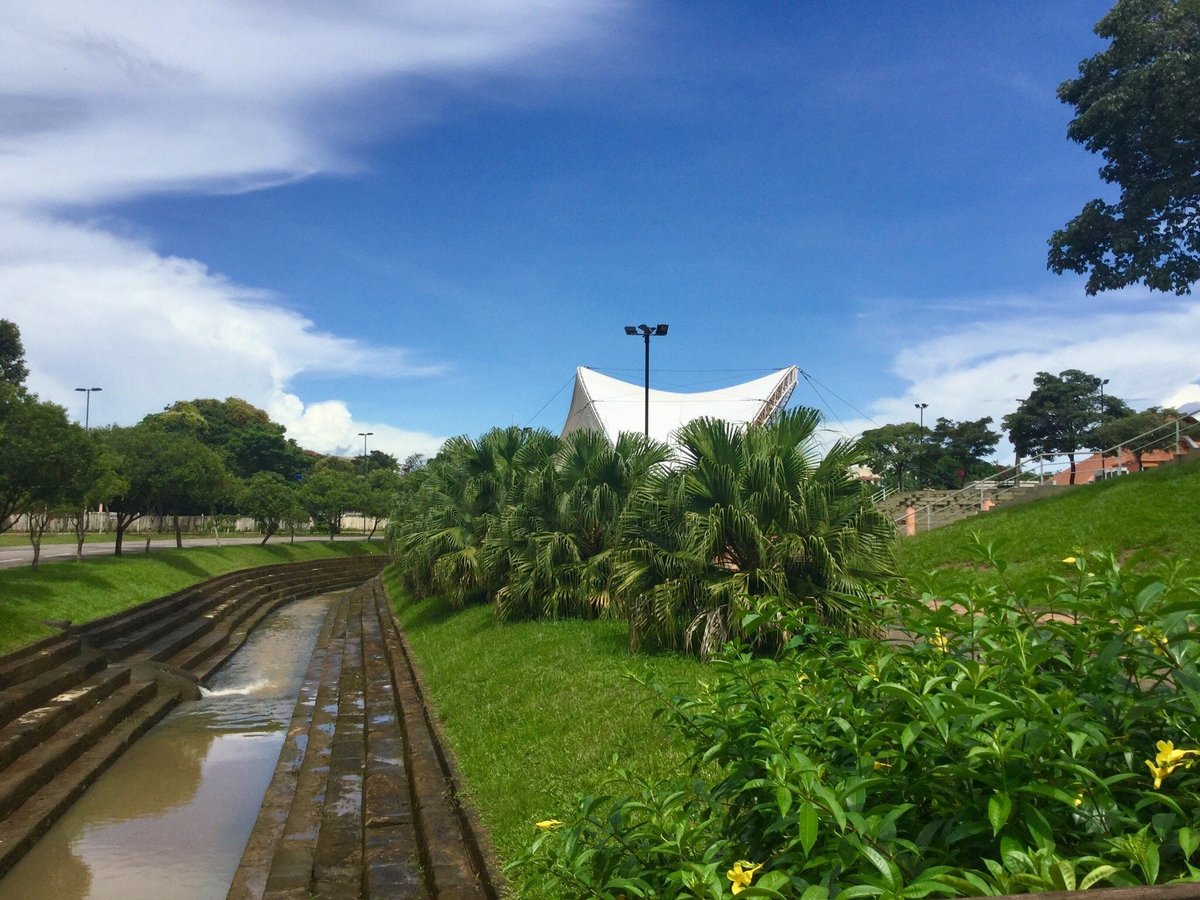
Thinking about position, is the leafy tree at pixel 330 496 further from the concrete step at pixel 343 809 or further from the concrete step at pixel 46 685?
the concrete step at pixel 343 809

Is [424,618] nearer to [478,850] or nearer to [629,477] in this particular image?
[629,477]

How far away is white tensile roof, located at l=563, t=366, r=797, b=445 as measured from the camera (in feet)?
154

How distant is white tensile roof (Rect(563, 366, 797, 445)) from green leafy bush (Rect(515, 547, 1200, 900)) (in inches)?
1675

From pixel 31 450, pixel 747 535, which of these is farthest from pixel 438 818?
pixel 31 450

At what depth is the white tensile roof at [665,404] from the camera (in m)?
47.0

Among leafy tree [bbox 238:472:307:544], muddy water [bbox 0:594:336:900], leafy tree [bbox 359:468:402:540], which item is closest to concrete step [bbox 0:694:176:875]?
muddy water [bbox 0:594:336:900]

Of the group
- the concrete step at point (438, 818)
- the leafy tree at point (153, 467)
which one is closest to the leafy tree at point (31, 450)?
the leafy tree at point (153, 467)

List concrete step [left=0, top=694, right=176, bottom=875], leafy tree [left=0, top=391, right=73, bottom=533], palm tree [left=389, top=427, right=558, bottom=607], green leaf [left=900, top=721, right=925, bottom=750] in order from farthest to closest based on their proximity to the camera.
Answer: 1. leafy tree [left=0, top=391, right=73, bottom=533]
2. palm tree [left=389, top=427, right=558, bottom=607]
3. concrete step [left=0, top=694, right=176, bottom=875]
4. green leaf [left=900, top=721, right=925, bottom=750]

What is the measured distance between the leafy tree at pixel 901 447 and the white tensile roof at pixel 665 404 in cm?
1133

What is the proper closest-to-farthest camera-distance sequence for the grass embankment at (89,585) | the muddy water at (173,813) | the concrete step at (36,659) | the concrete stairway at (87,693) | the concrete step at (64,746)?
the muddy water at (173,813) → the concrete step at (64,746) → the concrete stairway at (87,693) → the concrete step at (36,659) → the grass embankment at (89,585)

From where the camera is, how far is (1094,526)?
14125 mm

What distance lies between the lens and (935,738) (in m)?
2.22

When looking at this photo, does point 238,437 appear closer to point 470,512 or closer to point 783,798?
point 470,512

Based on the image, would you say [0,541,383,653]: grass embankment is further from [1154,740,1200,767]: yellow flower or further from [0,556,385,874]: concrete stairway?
[1154,740,1200,767]: yellow flower
